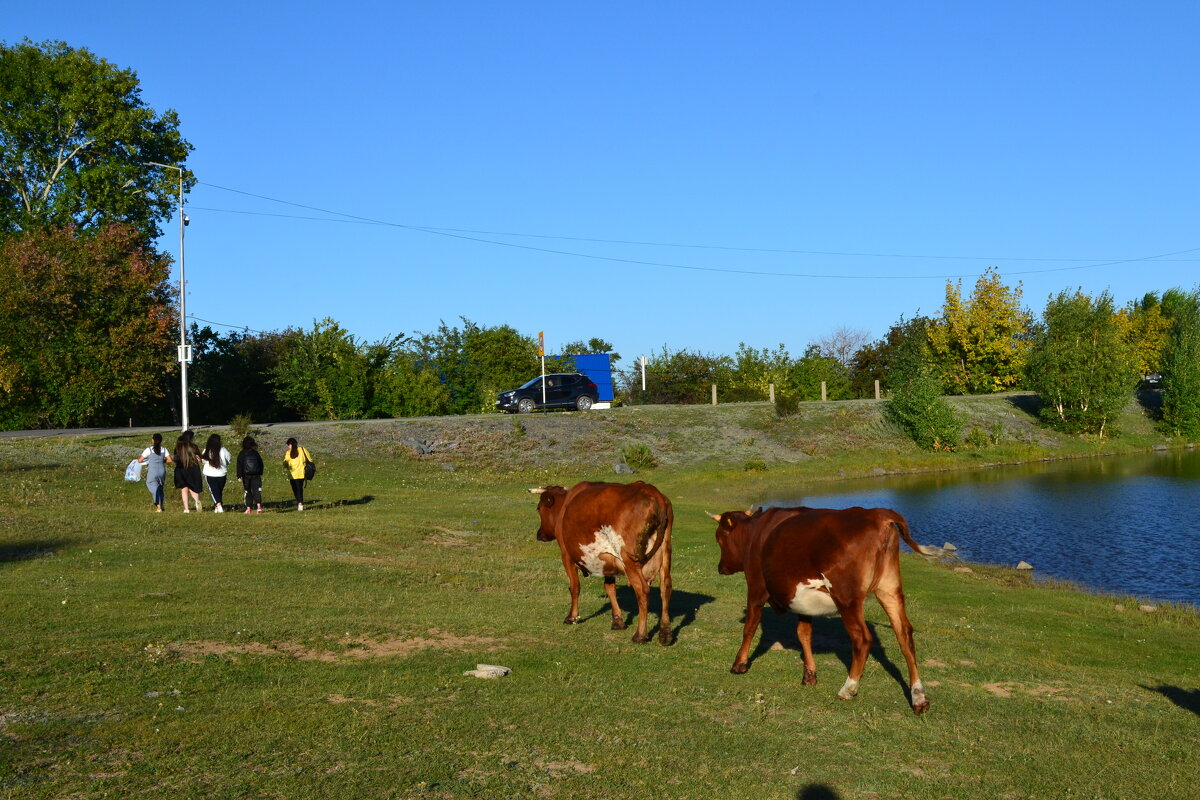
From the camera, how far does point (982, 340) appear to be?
280ft

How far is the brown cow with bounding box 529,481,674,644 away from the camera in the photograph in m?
12.8

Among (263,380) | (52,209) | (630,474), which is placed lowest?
(630,474)

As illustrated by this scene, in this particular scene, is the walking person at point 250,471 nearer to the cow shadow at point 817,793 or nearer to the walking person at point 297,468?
the walking person at point 297,468

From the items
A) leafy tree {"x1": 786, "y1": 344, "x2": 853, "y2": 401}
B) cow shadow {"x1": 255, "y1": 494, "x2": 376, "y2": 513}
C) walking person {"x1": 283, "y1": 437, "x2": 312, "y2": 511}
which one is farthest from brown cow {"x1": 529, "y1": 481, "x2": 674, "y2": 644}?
leafy tree {"x1": 786, "y1": 344, "x2": 853, "y2": 401}

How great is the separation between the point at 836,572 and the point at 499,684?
377 centimetres

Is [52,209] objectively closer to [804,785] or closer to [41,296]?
[41,296]

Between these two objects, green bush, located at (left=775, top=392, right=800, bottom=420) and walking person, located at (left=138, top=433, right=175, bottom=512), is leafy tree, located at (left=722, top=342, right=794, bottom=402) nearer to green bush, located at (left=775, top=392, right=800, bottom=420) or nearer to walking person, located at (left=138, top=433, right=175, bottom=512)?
green bush, located at (left=775, top=392, right=800, bottom=420)

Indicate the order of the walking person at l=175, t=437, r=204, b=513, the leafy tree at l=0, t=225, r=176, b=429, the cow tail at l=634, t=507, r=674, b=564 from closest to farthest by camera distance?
the cow tail at l=634, t=507, r=674, b=564
the walking person at l=175, t=437, r=204, b=513
the leafy tree at l=0, t=225, r=176, b=429

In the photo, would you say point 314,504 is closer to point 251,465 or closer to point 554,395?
point 251,465

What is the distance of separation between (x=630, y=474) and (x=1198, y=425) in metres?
49.0

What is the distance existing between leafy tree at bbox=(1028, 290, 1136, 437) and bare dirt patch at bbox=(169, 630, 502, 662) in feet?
217

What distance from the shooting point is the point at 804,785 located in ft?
26.3

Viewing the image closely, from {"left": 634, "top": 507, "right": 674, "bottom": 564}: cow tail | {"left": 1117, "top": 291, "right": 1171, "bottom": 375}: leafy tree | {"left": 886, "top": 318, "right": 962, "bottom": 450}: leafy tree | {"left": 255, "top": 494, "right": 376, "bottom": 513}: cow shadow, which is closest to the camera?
{"left": 634, "top": 507, "right": 674, "bottom": 564}: cow tail

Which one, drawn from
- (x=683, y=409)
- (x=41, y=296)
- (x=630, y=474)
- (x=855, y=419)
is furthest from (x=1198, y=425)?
(x=41, y=296)
